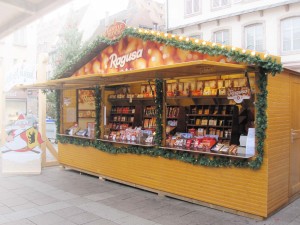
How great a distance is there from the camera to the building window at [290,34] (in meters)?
14.1

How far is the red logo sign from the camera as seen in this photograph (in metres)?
7.77

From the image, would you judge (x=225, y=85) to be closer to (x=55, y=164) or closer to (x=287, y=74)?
(x=287, y=74)

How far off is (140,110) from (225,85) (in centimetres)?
339

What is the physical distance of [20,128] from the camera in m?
9.05

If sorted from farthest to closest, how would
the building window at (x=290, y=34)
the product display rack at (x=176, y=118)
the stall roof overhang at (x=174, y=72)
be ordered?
the building window at (x=290, y=34) < the product display rack at (x=176, y=118) < the stall roof overhang at (x=174, y=72)

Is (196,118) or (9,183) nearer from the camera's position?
(9,183)

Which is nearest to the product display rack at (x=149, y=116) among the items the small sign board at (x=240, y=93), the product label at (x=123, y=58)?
the product label at (x=123, y=58)

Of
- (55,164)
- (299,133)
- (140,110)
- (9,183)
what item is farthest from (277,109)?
(55,164)

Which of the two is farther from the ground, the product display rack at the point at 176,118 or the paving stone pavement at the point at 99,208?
the product display rack at the point at 176,118

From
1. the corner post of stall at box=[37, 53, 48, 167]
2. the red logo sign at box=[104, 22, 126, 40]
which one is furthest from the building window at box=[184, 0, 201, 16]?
the red logo sign at box=[104, 22, 126, 40]

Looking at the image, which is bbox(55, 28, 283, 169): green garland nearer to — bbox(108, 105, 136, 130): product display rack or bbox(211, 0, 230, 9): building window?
bbox(108, 105, 136, 130): product display rack

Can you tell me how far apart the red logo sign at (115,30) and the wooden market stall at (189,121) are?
0.11 metres

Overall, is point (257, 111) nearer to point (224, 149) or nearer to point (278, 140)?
point (278, 140)

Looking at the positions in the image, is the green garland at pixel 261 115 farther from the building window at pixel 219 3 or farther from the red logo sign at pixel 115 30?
the building window at pixel 219 3
